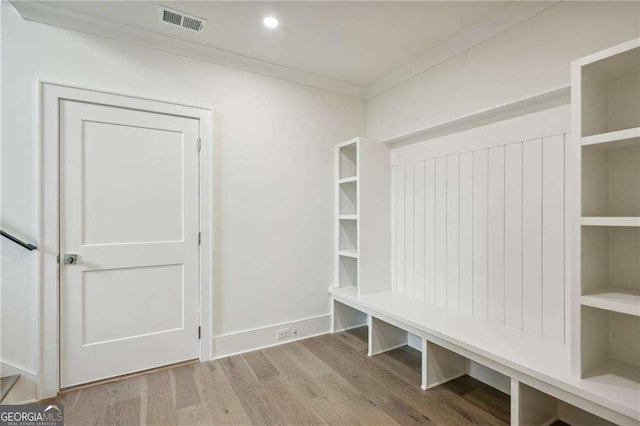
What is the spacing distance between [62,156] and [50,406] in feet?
5.31

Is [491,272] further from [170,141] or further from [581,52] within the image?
[170,141]

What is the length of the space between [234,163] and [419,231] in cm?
174

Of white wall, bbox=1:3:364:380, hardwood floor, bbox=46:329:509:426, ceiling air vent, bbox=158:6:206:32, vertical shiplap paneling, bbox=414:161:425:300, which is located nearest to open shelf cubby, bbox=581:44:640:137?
vertical shiplap paneling, bbox=414:161:425:300

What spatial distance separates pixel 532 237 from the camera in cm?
198

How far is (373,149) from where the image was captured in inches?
116

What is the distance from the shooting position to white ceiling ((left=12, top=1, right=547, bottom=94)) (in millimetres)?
2053

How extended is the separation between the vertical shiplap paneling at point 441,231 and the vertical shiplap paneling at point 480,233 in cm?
25

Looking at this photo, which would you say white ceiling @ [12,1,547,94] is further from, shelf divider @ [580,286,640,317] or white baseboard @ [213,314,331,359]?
white baseboard @ [213,314,331,359]

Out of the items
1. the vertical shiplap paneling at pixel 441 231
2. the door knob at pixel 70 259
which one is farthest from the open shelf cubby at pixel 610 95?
the door knob at pixel 70 259

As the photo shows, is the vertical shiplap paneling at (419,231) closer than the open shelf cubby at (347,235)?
Yes

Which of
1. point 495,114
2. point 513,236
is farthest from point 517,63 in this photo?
point 513,236

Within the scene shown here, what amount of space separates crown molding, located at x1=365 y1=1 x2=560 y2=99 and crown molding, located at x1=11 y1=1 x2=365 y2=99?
1.80 feet

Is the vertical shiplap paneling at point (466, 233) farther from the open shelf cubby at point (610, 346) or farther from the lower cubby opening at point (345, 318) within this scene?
the lower cubby opening at point (345, 318)

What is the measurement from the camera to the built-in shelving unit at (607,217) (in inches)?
56.2
